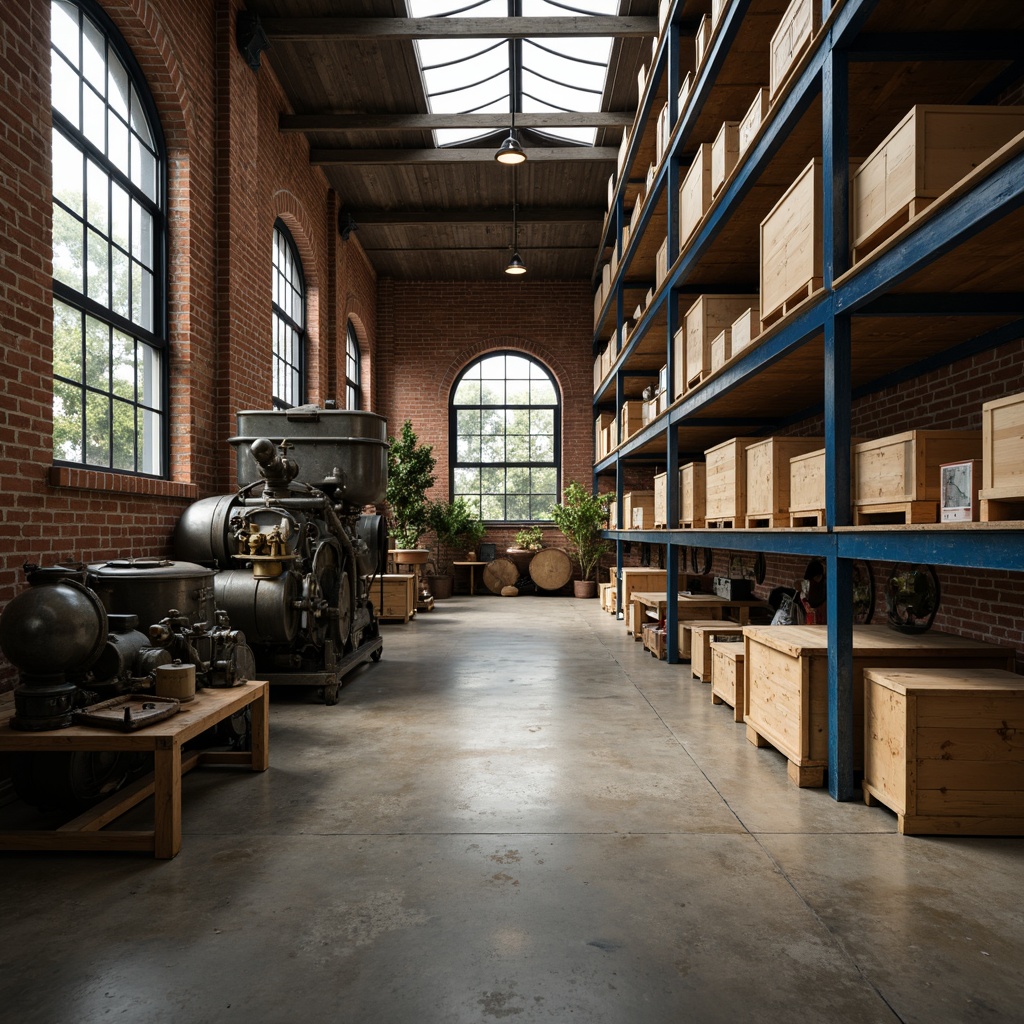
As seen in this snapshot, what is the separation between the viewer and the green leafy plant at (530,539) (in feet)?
46.8

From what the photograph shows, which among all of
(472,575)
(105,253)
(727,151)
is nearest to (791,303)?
(727,151)

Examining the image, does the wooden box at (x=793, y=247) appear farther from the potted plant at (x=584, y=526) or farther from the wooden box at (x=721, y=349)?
the potted plant at (x=584, y=526)

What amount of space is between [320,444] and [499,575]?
849 centimetres

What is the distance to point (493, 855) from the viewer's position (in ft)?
9.13

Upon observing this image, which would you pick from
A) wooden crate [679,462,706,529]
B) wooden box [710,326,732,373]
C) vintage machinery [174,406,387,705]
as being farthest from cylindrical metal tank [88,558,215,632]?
wooden crate [679,462,706,529]

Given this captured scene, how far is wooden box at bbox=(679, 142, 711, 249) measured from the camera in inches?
215

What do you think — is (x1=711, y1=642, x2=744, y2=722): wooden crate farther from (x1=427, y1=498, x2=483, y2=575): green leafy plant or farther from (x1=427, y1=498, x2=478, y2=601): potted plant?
(x1=427, y1=498, x2=483, y2=575): green leafy plant

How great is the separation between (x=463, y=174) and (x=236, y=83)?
459cm

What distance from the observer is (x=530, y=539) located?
563 inches

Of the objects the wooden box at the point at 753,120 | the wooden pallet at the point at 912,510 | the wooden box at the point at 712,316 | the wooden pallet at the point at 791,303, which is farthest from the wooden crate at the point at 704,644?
the wooden box at the point at 753,120

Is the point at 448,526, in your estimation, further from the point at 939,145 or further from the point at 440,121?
the point at 939,145

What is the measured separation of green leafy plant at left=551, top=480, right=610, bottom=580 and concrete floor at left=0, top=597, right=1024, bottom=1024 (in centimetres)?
920

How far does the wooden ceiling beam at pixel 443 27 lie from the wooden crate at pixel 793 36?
419cm

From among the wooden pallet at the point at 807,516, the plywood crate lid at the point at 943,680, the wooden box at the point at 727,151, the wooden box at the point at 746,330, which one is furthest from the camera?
the wooden box at the point at 727,151
